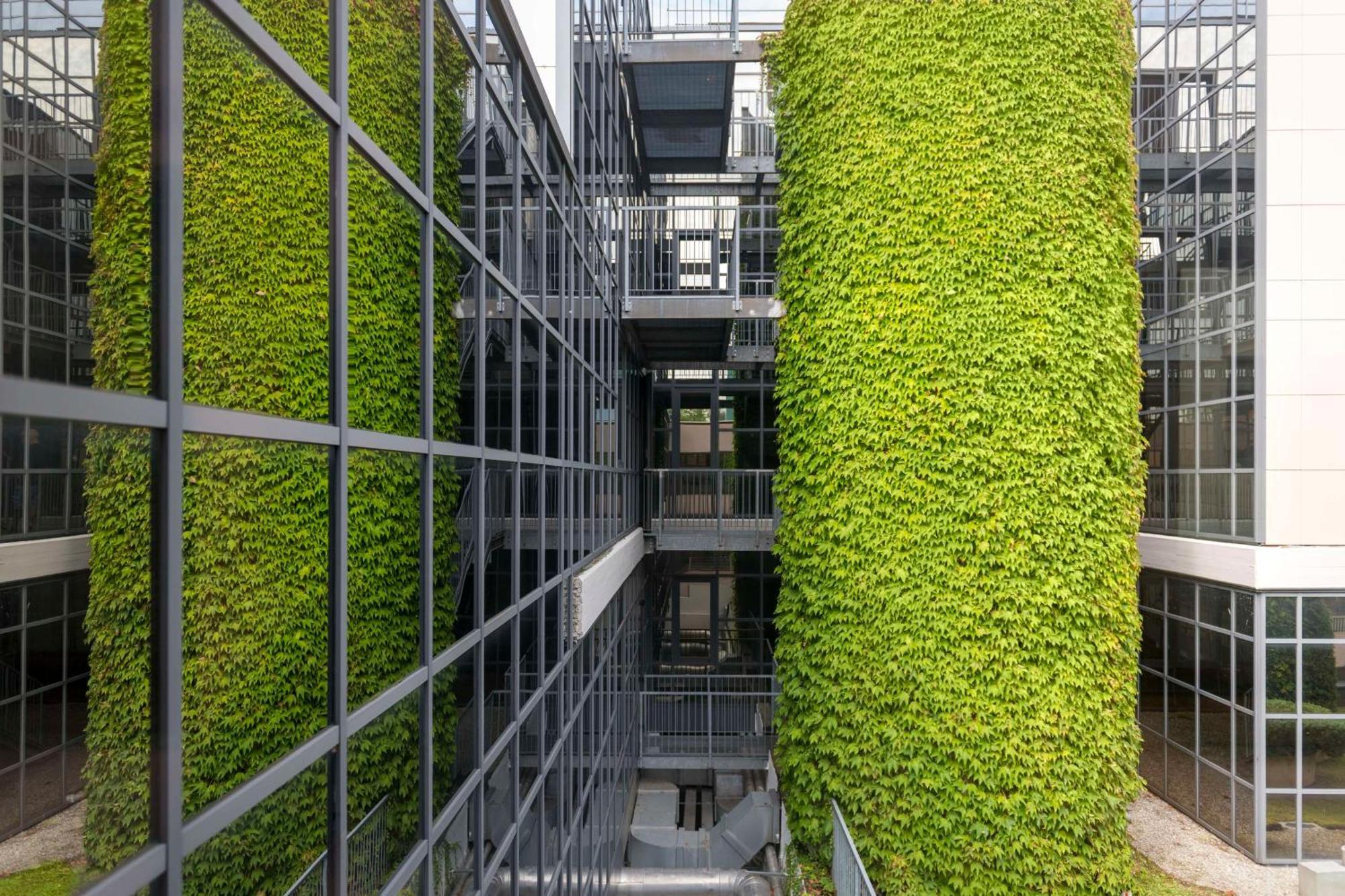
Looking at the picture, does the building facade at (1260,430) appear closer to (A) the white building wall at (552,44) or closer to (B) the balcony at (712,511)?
(B) the balcony at (712,511)

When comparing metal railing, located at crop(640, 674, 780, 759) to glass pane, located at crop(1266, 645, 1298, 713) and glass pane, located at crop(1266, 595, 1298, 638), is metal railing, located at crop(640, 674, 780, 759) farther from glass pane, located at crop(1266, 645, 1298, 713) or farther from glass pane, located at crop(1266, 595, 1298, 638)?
glass pane, located at crop(1266, 595, 1298, 638)

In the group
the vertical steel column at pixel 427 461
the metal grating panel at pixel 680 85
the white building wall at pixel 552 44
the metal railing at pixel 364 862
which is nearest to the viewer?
the metal railing at pixel 364 862

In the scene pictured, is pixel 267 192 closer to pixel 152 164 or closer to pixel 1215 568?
pixel 152 164

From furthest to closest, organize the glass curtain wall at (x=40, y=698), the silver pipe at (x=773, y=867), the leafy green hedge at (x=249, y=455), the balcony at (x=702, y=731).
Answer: the balcony at (x=702, y=731) < the silver pipe at (x=773, y=867) < the leafy green hedge at (x=249, y=455) < the glass curtain wall at (x=40, y=698)

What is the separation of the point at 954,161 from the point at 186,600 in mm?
9935

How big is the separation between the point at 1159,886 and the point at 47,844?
12758mm

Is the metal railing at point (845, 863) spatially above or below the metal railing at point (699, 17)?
below

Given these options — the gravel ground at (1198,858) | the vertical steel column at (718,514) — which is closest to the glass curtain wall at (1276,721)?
the gravel ground at (1198,858)

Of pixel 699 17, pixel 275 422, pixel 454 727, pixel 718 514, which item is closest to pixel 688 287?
pixel 718 514

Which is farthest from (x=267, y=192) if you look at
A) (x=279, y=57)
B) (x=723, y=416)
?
(x=723, y=416)

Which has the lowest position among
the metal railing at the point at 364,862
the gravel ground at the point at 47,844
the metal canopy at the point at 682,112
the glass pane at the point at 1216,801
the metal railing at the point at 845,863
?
the glass pane at the point at 1216,801

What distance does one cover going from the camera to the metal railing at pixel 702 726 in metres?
14.7

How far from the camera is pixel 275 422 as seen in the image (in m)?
2.37

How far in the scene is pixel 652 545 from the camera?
15.0 meters
